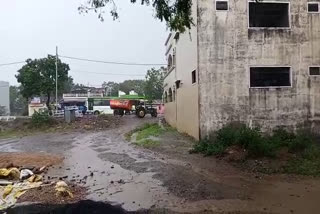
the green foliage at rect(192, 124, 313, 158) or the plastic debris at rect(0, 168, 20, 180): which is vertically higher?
the green foliage at rect(192, 124, 313, 158)

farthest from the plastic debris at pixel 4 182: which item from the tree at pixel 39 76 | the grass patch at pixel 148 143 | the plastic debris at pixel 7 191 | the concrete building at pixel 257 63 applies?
the tree at pixel 39 76

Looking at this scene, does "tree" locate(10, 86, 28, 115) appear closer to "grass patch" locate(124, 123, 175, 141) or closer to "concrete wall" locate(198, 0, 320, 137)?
"grass patch" locate(124, 123, 175, 141)

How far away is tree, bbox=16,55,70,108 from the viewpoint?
61.2 meters

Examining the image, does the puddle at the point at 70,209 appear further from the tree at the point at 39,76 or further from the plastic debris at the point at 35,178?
the tree at the point at 39,76

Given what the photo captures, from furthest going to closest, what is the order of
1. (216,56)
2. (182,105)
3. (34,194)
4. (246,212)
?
(182,105)
(216,56)
(34,194)
(246,212)

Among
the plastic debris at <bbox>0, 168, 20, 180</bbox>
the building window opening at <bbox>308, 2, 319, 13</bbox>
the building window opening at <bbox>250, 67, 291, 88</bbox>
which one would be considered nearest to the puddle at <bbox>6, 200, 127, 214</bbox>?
the plastic debris at <bbox>0, 168, 20, 180</bbox>

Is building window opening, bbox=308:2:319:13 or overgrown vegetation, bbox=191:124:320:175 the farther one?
building window opening, bbox=308:2:319:13

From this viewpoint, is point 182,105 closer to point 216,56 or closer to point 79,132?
point 216,56

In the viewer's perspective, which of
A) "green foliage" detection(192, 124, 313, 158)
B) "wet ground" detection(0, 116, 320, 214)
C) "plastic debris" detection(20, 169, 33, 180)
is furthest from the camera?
"green foliage" detection(192, 124, 313, 158)

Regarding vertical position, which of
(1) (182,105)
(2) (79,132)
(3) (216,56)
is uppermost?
(3) (216,56)

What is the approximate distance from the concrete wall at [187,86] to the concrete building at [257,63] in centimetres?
62

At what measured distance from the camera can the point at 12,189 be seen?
11836 millimetres

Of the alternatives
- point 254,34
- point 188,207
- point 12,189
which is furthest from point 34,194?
point 254,34

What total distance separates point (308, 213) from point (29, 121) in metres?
34.0
